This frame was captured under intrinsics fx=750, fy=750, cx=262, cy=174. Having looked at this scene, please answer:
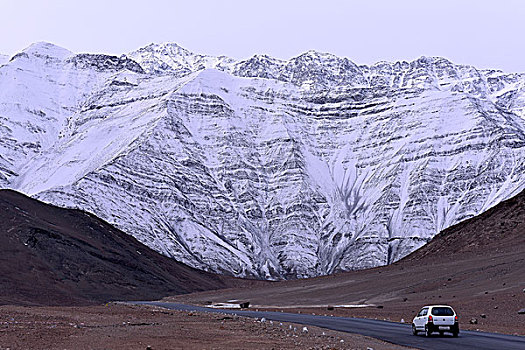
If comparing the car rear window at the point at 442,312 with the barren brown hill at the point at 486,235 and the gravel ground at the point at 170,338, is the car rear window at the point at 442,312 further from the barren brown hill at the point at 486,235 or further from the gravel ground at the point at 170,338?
the barren brown hill at the point at 486,235

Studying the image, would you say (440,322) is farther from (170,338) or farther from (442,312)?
(170,338)

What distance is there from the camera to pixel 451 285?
71.3m

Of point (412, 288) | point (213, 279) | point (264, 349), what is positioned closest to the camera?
point (264, 349)

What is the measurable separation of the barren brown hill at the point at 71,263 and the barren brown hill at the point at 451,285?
Result: 11.6 meters

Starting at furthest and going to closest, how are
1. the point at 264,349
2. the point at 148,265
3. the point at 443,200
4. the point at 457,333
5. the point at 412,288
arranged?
the point at 443,200 → the point at 148,265 → the point at 412,288 → the point at 457,333 → the point at 264,349

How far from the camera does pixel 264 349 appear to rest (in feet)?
80.5

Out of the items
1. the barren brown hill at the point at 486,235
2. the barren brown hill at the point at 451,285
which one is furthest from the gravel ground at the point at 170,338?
the barren brown hill at the point at 486,235

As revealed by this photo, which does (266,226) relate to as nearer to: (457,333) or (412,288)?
(412,288)

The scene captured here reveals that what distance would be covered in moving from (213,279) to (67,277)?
5088 cm

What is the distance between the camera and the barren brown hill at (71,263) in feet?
291

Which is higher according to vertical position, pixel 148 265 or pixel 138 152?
pixel 138 152

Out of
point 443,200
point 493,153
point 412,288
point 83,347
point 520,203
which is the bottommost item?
point 83,347

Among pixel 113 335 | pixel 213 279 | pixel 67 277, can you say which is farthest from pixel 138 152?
pixel 113 335

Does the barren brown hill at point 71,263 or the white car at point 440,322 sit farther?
the barren brown hill at point 71,263
